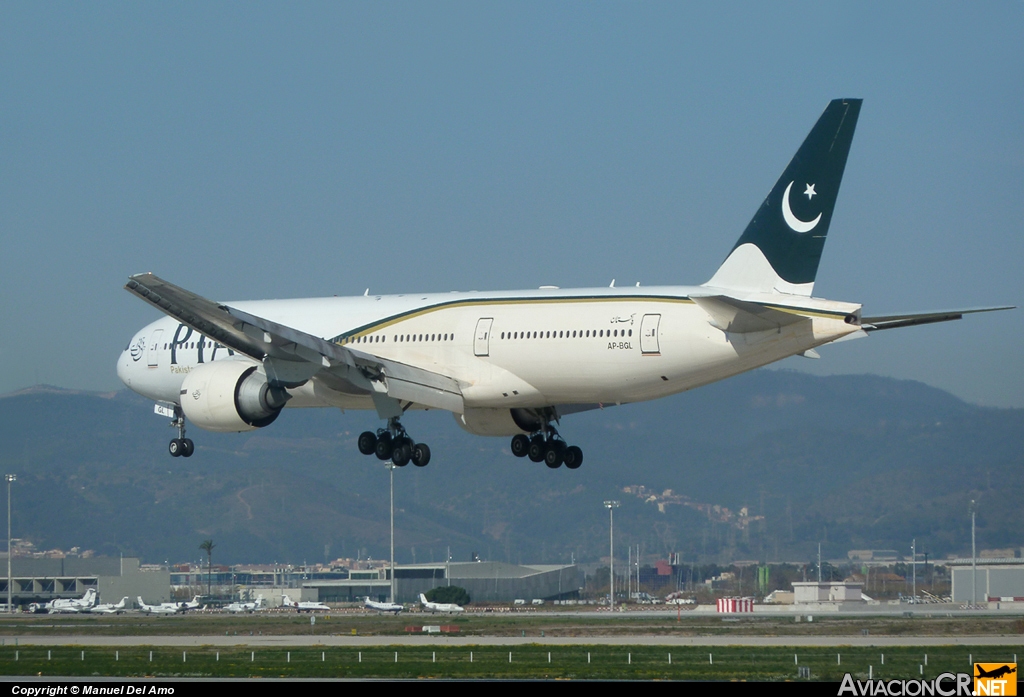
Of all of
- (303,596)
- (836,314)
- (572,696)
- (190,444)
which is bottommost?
(303,596)

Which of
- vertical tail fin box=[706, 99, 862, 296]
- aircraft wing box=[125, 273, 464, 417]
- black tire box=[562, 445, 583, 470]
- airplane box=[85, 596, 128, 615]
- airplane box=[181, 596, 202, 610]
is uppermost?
vertical tail fin box=[706, 99, 862, 296]

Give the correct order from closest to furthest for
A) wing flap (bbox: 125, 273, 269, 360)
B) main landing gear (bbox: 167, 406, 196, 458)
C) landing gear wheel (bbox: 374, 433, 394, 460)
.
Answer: wing flap (bbox: 125, 273, 269, 360)
landing gear wheel (bbox: 374, 433, 394, 460)
main landing gear (bbox: 167, 406, 196, 458)

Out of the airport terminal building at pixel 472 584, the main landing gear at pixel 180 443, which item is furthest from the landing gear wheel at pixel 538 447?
the airport terminal building at pixel 472 584

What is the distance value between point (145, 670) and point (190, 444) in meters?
8.83

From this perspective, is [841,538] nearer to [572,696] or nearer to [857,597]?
[857,597]

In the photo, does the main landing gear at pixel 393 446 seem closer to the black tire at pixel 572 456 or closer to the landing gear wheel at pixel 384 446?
the landing gear wheel at pixel 384 446

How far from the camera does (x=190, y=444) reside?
41781 millimetres

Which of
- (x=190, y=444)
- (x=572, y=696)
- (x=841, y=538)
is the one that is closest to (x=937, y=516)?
(x=841, y=538)

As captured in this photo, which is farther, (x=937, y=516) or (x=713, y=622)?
(x=937, y=516)

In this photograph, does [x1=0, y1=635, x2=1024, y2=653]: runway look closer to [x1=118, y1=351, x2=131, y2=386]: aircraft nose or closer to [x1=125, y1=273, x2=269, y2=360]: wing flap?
[x1=118, y1=351, x2=131, y2=386]: aircraft nose

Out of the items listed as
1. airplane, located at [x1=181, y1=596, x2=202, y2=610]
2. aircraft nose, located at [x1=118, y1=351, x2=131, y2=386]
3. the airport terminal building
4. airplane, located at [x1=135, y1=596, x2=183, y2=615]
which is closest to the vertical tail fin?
aircraft nose, located at [x1=118, y1=351, x2=131, y2=386]

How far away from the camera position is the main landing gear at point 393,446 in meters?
37.1

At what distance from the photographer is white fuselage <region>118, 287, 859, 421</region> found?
32031mm

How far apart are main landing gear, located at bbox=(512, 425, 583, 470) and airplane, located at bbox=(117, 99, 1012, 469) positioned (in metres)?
0.05
